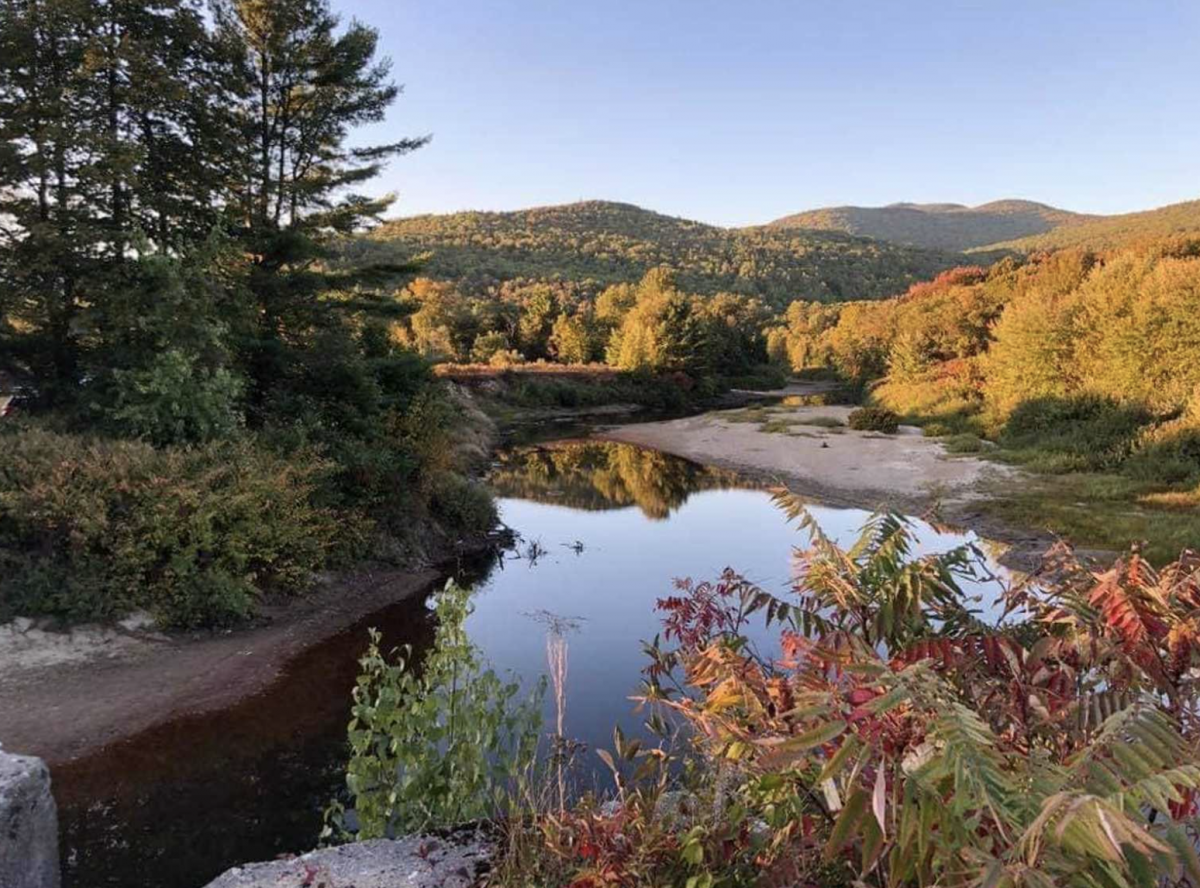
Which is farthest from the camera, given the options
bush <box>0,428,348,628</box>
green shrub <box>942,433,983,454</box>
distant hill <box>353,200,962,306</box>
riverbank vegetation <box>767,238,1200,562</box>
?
distant hill <box>353,200,962,306</box>

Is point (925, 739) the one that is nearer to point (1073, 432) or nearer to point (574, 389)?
point (1073, 432)

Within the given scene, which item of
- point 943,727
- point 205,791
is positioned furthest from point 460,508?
point 943,727

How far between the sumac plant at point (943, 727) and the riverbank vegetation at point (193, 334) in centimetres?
1002

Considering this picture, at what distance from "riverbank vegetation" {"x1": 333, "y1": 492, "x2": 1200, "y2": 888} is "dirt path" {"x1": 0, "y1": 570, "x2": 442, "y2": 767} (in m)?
6.36

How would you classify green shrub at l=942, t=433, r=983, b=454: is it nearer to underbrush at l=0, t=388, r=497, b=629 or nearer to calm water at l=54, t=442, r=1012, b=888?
calm water at l=54, t=442, r=1012, b=888

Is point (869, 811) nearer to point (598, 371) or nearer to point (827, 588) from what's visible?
point (827, 588)

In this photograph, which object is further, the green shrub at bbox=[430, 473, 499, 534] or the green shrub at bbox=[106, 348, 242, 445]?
the green shrub at bbox=[430, 473, 499, 534]

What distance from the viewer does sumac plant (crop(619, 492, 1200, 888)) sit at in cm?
159

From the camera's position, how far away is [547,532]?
19625 mm

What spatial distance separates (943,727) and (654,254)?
125m

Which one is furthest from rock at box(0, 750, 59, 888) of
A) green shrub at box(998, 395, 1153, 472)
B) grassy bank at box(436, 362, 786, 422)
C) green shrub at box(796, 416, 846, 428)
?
grassy bank at box(436, 362, 786, 422)

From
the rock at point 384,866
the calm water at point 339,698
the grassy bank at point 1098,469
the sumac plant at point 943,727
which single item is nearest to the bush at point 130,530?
the calm water at point 339,698

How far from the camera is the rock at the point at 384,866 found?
4.25 meters

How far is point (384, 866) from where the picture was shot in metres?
4.41
